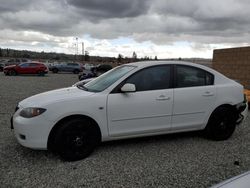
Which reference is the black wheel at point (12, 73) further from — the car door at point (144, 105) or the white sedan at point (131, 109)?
the car door at point (144, 105)

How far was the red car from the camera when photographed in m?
26.1

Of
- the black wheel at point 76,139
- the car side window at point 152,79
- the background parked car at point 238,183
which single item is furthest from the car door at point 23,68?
the background parked car at point 238,183

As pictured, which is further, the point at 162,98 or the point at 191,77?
the point at 191,77

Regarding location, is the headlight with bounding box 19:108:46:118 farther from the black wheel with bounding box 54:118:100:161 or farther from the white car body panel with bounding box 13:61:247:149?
the black wheel with bounding box 54:118:100:161

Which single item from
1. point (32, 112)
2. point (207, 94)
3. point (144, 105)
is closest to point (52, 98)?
point (32, 112)

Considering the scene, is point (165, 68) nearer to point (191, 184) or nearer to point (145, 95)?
point (145, 95)

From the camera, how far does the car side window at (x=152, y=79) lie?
14.7 feet

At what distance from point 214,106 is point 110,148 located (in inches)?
82.9

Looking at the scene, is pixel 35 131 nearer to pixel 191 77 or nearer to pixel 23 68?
pixel 191 77

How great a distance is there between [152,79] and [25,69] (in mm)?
24879

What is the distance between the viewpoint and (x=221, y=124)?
5.08m

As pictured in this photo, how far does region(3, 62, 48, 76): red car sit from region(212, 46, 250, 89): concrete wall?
19.0m

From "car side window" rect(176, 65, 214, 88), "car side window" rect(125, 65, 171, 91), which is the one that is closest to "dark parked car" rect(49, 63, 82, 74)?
"car side window" rect(176, 65, 214, 88)

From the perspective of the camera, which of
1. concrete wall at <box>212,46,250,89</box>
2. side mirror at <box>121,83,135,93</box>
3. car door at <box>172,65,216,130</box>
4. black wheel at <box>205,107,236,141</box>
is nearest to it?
side mirror at <box>121,83,135,93</box>
